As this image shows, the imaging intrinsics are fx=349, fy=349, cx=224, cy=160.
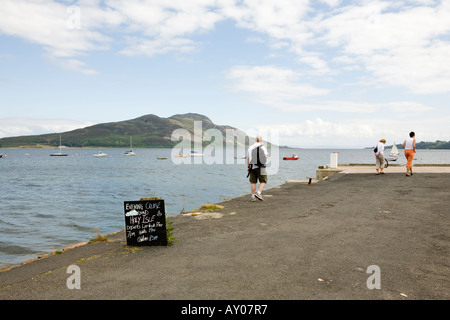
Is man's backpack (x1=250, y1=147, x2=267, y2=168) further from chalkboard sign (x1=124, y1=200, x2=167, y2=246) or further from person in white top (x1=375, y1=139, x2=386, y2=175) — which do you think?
person in white top (x1=375, y1=139, x2=386, y2=175)

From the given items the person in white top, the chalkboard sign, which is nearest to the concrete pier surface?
the chalkboard sign

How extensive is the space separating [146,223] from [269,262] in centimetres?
266

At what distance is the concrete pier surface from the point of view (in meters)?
4.62

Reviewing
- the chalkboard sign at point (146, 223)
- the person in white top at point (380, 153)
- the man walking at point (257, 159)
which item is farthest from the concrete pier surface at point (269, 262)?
the person in white top at point (380, 153)

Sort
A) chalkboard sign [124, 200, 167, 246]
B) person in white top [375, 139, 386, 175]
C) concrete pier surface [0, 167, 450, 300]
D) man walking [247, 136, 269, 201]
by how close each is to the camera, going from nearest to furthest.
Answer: concrete pier surface [0, 167, 450, 300] < chalkboard sign [124, 200, 167, 246] < man walking [247, 136, 269, 201] < person in white top [375, 139, 386, 175]

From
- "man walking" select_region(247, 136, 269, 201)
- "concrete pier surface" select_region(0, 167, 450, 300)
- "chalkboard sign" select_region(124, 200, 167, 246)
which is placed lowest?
"concrete pier surface" select_region(0, 167, 450, 300)

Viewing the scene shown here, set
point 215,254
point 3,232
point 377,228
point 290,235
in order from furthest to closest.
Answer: point 3,232, point 377,228, point 290,235, point 215,254

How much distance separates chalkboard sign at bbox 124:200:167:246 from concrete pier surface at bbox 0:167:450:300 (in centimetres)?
20

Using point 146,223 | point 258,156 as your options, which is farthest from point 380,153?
point 146,223

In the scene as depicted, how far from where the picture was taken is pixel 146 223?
7.00 m
